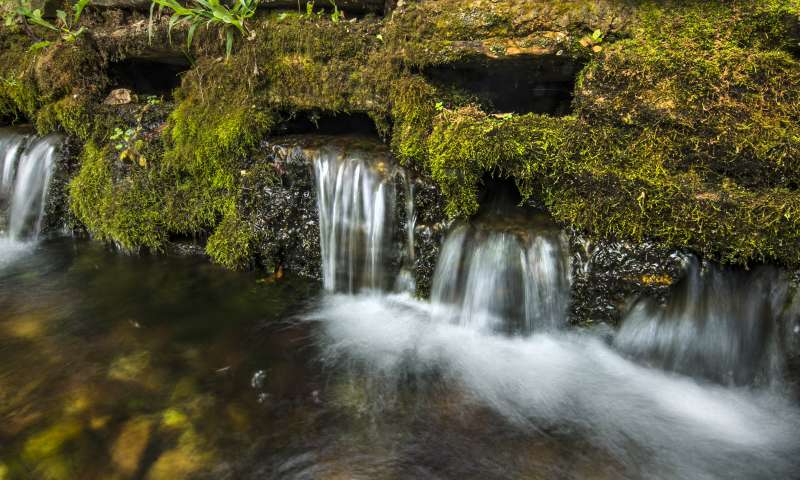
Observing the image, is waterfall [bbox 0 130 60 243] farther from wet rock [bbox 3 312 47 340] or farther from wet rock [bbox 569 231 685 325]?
wet rock [bbox 569 231 685 325]

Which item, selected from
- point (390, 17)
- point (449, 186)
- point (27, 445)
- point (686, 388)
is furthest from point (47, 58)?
point (686, 388)

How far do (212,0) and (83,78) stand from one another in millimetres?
2386

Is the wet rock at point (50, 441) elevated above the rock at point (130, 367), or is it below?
below

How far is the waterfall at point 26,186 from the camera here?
5.35m

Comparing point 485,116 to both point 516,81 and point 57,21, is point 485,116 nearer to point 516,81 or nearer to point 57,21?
point 516,81

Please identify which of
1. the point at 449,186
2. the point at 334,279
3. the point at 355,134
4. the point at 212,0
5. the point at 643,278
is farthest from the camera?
the point at 355,134

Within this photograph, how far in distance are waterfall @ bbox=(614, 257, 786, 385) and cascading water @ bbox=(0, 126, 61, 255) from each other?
21.0 ft

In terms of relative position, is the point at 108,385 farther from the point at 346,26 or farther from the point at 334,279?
the point at 346,26

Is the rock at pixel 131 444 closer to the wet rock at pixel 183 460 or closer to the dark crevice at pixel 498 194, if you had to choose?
the wet rock at pixel 183 460

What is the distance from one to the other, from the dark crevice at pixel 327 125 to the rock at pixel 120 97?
1972 mm

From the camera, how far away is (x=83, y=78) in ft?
17.5

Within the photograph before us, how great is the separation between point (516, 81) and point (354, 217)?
6.25ft

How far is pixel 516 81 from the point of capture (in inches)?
159

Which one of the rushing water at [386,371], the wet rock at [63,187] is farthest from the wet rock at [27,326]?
the wet rock at [63,187]
